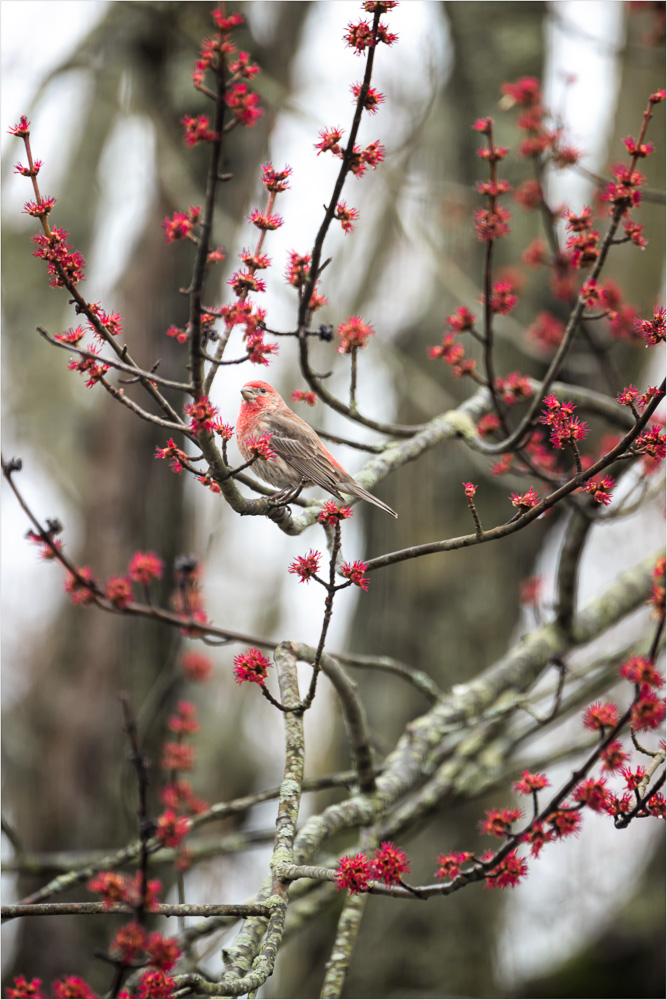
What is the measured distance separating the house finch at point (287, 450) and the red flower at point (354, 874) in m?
1.12

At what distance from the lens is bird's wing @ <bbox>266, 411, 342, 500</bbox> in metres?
3.14

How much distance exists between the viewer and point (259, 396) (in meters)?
3.68

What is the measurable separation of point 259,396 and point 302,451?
1.47 ft

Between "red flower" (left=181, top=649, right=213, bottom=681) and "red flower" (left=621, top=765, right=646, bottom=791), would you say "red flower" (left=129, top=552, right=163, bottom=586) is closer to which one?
"red flower" (left=181, top=649, right=213, bottom=681)

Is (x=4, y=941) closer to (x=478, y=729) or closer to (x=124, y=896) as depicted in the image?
(x=478, y=729)

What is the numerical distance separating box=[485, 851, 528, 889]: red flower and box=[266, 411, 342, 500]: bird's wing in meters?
1.20

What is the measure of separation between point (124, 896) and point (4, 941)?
4.71 metres

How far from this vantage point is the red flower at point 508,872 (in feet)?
7.98

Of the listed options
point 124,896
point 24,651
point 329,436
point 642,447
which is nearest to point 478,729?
point 329,436

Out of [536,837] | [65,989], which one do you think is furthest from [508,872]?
[65,989]

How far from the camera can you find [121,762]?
6.06m

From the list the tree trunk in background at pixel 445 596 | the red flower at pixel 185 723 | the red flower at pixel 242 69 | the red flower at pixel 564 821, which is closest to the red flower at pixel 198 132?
the red flower at pixel 242 69

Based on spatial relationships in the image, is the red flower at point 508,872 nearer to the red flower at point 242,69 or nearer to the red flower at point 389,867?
the red flower at point 389,867

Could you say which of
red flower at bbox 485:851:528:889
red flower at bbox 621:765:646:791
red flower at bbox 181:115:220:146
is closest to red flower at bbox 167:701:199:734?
red flower at bbox 485:851:528:889
